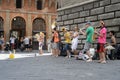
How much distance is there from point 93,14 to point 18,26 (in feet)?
84.8

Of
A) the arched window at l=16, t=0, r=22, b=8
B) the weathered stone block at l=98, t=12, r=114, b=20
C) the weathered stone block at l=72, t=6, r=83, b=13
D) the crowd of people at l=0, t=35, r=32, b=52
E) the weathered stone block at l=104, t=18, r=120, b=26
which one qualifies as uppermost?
the arched window at l=16, t=0, r=22, b=8

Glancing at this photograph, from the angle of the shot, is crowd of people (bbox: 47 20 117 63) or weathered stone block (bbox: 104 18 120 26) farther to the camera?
weathered stone block (bbox: 104 18 120 26)

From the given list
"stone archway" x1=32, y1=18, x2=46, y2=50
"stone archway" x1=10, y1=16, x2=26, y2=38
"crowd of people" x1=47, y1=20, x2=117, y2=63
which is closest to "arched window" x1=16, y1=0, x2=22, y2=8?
"stone archway" x1=10, y1=16, x2=26, y2=38

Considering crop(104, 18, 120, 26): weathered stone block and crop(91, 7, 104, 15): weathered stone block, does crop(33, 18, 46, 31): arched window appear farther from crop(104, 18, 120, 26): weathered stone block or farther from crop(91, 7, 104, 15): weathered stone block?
crop(104, 18, 120, 26): weathered stone block

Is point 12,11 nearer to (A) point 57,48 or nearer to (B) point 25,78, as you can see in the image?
(A) point 57,48

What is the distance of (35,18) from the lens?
43.2 metres

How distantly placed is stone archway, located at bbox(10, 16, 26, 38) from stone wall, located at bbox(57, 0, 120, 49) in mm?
21024

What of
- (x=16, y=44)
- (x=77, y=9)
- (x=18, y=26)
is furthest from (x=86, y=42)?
(x=18, y=26)

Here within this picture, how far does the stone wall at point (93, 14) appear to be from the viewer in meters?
15.3

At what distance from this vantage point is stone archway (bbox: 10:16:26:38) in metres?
41.5

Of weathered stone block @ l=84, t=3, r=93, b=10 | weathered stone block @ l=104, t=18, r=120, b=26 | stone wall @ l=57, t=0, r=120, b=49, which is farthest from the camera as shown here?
weathered stone block @ l=84, t=3, r=93, b=10

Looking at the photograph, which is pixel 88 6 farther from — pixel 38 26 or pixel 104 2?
pixel 38 26

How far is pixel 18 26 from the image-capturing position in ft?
138

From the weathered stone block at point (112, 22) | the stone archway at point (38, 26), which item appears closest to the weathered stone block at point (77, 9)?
the weathered stone block at point (112, 22)
